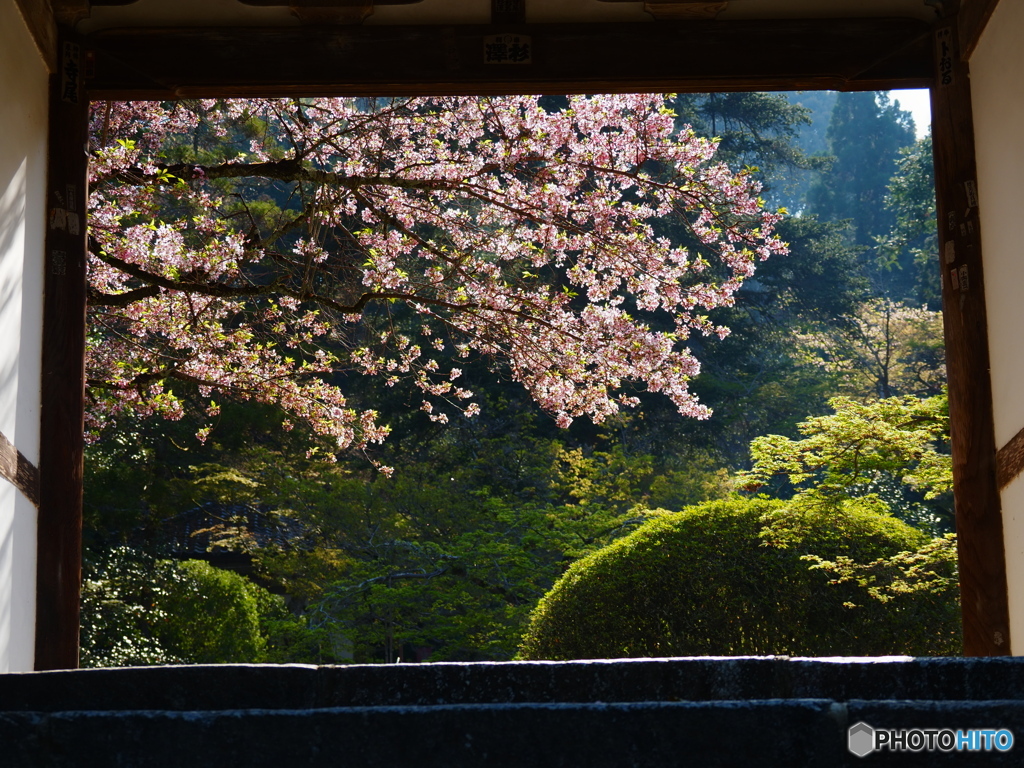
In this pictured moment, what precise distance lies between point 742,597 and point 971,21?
146 inches

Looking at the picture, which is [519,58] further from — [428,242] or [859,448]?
[859,448]

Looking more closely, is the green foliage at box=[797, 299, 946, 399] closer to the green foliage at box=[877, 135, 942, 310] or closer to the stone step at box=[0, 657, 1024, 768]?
the green foliage at box=[877, 135, 942, 310]

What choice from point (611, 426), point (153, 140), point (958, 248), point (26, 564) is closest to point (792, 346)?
point (611, 426)

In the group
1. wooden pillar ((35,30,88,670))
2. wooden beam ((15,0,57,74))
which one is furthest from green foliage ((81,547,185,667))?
wooden beam ((15,0,57,74))

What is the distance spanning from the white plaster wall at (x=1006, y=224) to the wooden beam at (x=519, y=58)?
40cm

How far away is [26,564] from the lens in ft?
11.5

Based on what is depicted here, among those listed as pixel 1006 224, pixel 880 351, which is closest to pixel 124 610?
pixel 1006 224

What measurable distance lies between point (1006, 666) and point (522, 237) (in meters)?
5.52

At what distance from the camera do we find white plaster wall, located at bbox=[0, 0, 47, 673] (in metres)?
3.34

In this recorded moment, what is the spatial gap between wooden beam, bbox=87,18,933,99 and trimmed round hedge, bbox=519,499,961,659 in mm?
3245

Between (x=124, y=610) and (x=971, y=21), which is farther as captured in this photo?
(x=124, y=610)

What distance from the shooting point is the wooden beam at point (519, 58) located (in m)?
3.91

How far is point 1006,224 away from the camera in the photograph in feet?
11.4

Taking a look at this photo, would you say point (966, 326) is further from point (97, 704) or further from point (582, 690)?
point (97, 704)
